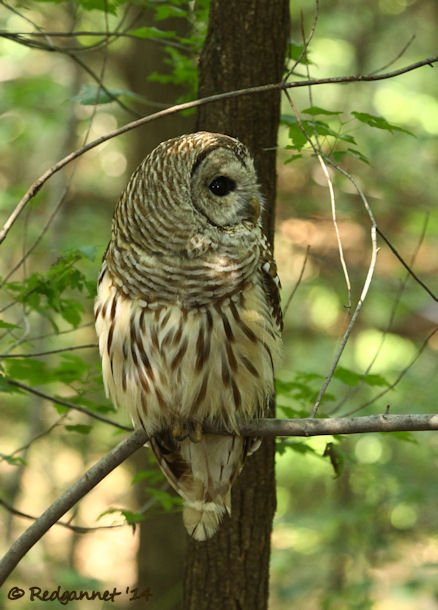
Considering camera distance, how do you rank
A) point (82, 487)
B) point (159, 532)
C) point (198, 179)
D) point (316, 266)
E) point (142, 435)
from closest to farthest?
point (82, 487)
point (142, 435)
point (198, 179)
point (159, 532)
point (316, 266)

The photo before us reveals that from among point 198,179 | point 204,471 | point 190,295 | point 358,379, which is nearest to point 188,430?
point 204,471

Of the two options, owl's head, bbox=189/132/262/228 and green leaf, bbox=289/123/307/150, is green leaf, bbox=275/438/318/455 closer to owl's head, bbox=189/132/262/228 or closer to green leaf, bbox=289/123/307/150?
owl's head, bbox=189/132/262/228

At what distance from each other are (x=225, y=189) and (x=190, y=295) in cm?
43

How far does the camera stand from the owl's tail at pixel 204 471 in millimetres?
3664

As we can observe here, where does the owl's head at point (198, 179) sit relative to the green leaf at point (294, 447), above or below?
above

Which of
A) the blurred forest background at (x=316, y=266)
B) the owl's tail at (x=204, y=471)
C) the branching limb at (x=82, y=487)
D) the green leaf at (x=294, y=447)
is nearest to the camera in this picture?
the branching limb at (x=82, y=487)

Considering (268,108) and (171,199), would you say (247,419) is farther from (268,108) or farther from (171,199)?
(268,108)

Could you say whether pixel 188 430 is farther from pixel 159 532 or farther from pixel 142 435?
pixel 159 532

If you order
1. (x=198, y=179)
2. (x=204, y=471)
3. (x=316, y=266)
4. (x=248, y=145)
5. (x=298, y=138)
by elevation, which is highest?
(x=316, y=266)

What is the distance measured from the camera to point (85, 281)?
376 cm

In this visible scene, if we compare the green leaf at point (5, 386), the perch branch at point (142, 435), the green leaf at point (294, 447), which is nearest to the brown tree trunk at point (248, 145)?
the green leaf at point (294, 447)

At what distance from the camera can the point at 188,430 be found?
351cm

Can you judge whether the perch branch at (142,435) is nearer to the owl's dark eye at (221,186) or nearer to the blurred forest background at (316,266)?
the owl's dark eye at (221,186)

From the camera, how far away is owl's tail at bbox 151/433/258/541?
366 centimetres
